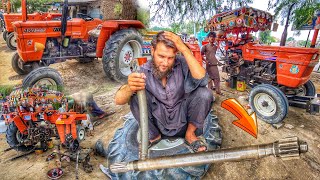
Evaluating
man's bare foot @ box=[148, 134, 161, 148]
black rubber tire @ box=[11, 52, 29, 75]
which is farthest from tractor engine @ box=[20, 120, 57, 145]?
man's bare foot @ box=[148, 134, 161, 148]

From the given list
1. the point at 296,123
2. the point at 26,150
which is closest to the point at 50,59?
the point at 26,150

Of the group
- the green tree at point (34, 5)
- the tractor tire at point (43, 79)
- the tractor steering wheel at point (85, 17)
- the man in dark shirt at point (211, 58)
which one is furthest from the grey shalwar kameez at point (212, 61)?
the green tree at point (34, 5)

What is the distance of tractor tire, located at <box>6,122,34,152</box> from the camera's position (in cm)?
302

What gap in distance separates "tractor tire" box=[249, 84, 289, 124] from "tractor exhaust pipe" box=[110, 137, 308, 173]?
8.18 ft

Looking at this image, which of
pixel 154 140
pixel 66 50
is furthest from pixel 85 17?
pixel 154 140

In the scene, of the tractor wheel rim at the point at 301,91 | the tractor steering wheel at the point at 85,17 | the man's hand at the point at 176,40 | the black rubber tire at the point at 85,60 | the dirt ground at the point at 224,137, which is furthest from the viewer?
the tractor steering wheel at the point at 85,17

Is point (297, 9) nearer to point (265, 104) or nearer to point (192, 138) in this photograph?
point (265, 104)

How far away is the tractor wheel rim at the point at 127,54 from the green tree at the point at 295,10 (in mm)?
2534

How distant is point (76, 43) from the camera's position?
14.0ft

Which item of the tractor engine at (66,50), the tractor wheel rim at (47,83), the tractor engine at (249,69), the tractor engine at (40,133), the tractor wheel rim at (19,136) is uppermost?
the tractor engine at (66,50)

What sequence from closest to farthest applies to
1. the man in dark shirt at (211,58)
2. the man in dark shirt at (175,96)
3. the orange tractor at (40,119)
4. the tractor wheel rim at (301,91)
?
the man in dark shirt at (175,96)
the orange tractor at (40,119)
the tractor wheel rim at (301,91)
the man in dark shirt at (211,58)

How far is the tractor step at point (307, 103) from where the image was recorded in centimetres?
338

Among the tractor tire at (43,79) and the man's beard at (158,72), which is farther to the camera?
the tractor tire at (43,79)

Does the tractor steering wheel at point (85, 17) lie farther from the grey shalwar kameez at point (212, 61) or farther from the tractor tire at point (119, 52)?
the grey shalwar kameez at point (212, 61)
